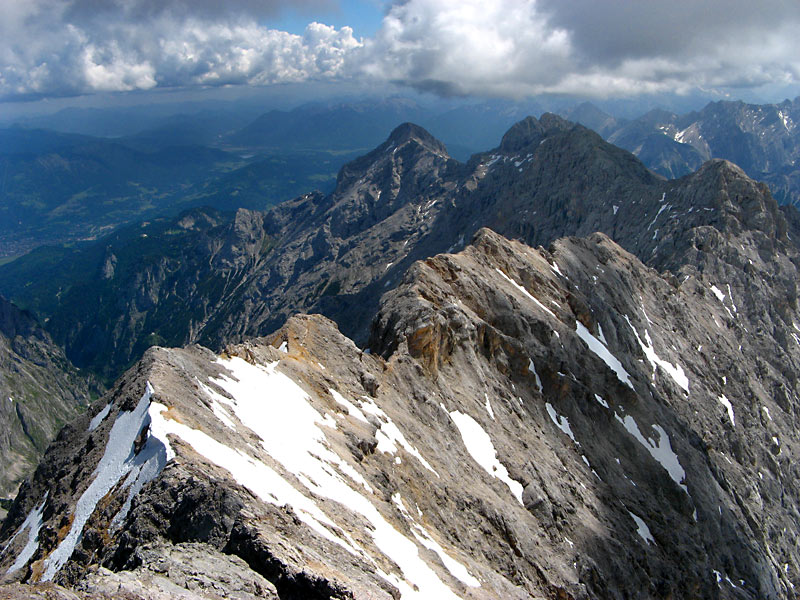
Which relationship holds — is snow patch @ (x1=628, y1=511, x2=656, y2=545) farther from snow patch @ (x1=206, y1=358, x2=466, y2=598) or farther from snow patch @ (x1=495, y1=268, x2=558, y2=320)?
snow patch @ (x1=206, y1=358, x2=466, y2=598)

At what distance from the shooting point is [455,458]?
3859 centimetres

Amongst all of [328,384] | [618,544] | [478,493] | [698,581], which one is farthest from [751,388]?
[328,384]

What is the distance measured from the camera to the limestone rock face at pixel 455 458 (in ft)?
54.6

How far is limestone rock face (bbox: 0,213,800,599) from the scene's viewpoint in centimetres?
1666

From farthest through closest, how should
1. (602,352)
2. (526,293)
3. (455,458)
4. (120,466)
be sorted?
(526,293) → (602,352) → (455,458) → (120,466)

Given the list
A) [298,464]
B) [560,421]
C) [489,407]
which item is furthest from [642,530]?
[298,464]

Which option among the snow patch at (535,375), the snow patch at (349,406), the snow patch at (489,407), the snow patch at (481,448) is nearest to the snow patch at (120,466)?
the snow patch at (349,406)

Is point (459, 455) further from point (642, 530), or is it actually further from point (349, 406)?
point (642, 530)

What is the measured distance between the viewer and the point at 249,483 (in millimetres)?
18875

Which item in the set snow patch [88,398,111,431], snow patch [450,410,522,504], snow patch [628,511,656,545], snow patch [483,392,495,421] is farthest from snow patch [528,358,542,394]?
snow patch [88,398,111,431]

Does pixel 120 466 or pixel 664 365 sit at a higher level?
pixel 120 466

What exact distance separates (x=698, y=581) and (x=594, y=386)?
66.4 feet

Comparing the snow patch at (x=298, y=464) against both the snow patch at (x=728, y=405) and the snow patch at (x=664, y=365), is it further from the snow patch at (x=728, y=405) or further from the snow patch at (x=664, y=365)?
the snow patch at (x=728, y=405)

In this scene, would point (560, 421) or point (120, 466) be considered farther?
point (560, 421)
